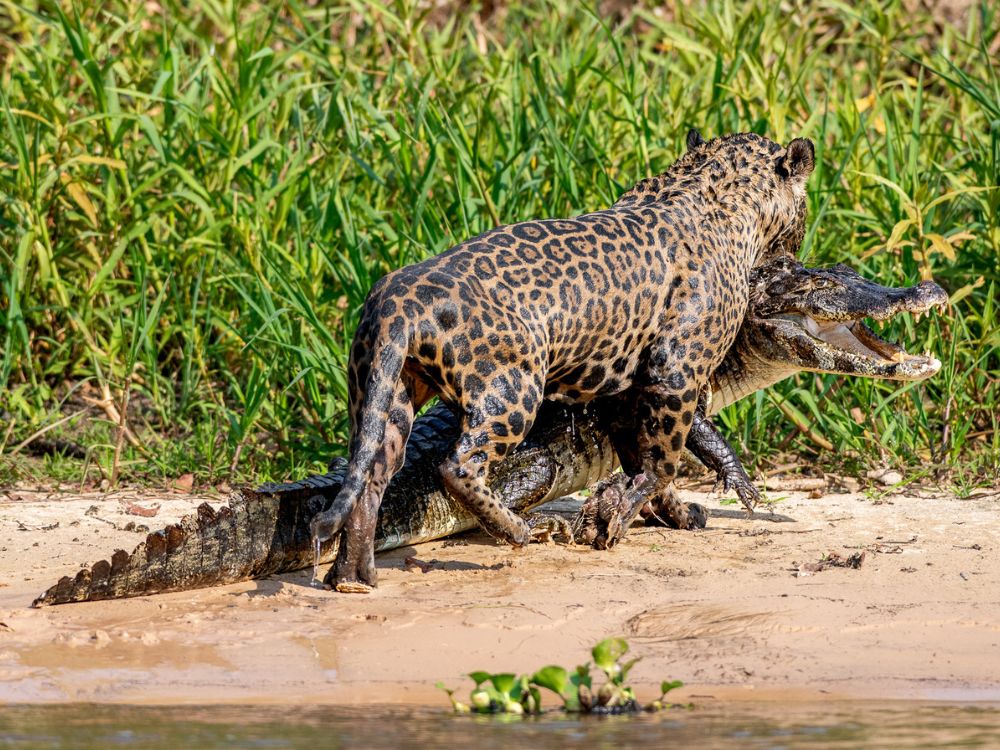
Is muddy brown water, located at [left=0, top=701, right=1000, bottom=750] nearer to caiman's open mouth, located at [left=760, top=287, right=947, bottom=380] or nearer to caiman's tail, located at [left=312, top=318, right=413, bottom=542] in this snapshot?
caiman's tail, located at [left=312, top=318, right=413, bottom=542]

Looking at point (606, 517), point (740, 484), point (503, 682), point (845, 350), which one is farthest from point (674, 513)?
point (503, 682)

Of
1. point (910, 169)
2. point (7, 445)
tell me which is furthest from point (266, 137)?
point (910, 169)

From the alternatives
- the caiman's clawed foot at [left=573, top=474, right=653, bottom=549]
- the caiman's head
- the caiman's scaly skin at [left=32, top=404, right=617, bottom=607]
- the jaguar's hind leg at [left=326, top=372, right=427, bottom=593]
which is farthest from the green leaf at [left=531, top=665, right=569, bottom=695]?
the caiman's head

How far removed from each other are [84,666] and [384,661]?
2.61 feet

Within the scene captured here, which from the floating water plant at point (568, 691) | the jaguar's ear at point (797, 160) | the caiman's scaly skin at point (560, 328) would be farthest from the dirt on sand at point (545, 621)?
the jaguar's ear at point (797, 160)

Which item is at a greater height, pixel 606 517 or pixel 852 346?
pixel 852 346

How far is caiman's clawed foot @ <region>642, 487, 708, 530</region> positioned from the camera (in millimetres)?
5484

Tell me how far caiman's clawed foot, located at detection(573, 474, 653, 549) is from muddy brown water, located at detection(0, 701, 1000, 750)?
1.64 m

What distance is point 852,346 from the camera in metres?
5.88

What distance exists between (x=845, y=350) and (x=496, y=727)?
293 cm

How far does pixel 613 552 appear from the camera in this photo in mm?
5168

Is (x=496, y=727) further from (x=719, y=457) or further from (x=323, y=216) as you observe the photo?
(x=323, y=216)

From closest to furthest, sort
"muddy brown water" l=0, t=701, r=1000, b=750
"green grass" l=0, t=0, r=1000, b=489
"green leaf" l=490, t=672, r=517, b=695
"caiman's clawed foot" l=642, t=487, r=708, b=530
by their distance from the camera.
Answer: "muddy brown water" l=0, t=701, r=1000, b=750 < "green leaf" l=490, t=672, r=517, b=695 < "caiman's clawed foot" l=642, t=487, r=708, b=530 < "green grass" l=0, t=0, r=1000, b=489

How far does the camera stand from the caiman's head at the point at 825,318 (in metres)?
5.73
